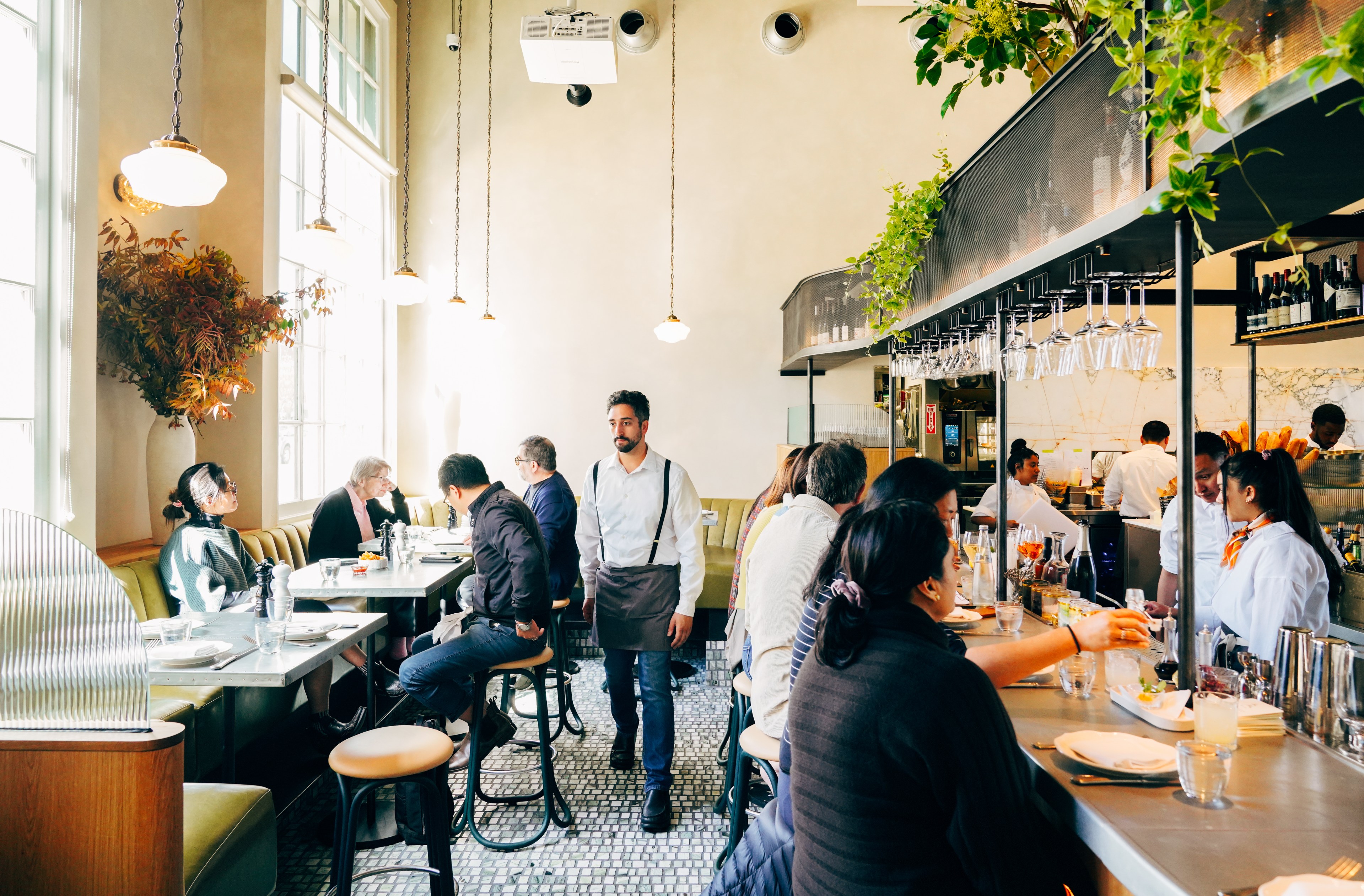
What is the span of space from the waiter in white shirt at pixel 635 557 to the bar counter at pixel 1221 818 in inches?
85.2

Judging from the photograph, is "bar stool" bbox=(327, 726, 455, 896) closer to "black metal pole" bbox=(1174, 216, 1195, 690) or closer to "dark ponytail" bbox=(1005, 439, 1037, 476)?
"black metal pole" bbox=(1174, 216, 1195, 690)

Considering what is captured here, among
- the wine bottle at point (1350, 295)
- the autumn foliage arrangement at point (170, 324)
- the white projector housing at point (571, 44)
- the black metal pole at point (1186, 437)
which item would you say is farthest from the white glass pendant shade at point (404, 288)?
the wine bottle at point (1350, 295)

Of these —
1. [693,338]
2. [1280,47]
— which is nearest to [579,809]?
[1280,47]

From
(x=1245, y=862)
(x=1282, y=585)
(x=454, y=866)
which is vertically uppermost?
(x=1282, y=585)

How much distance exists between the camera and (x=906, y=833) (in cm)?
142

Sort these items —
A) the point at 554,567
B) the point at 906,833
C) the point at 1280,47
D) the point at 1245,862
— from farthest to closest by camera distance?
the point at 554,567, the point at 1280,47, the point at 906,833, the point at 1245,862

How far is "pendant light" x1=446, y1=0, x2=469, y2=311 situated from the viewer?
25.0 feet

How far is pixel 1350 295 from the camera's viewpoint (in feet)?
13.5

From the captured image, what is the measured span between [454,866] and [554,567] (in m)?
1.58

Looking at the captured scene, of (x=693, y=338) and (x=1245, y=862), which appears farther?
(x=693, y=338)

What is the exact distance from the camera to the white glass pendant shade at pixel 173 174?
2809mm

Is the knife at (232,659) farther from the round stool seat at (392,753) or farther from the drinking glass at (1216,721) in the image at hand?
the drinking glass at (1216,721)

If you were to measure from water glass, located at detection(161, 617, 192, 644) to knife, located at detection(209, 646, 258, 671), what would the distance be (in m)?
0.24

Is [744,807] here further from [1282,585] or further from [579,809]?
[1282,585]
